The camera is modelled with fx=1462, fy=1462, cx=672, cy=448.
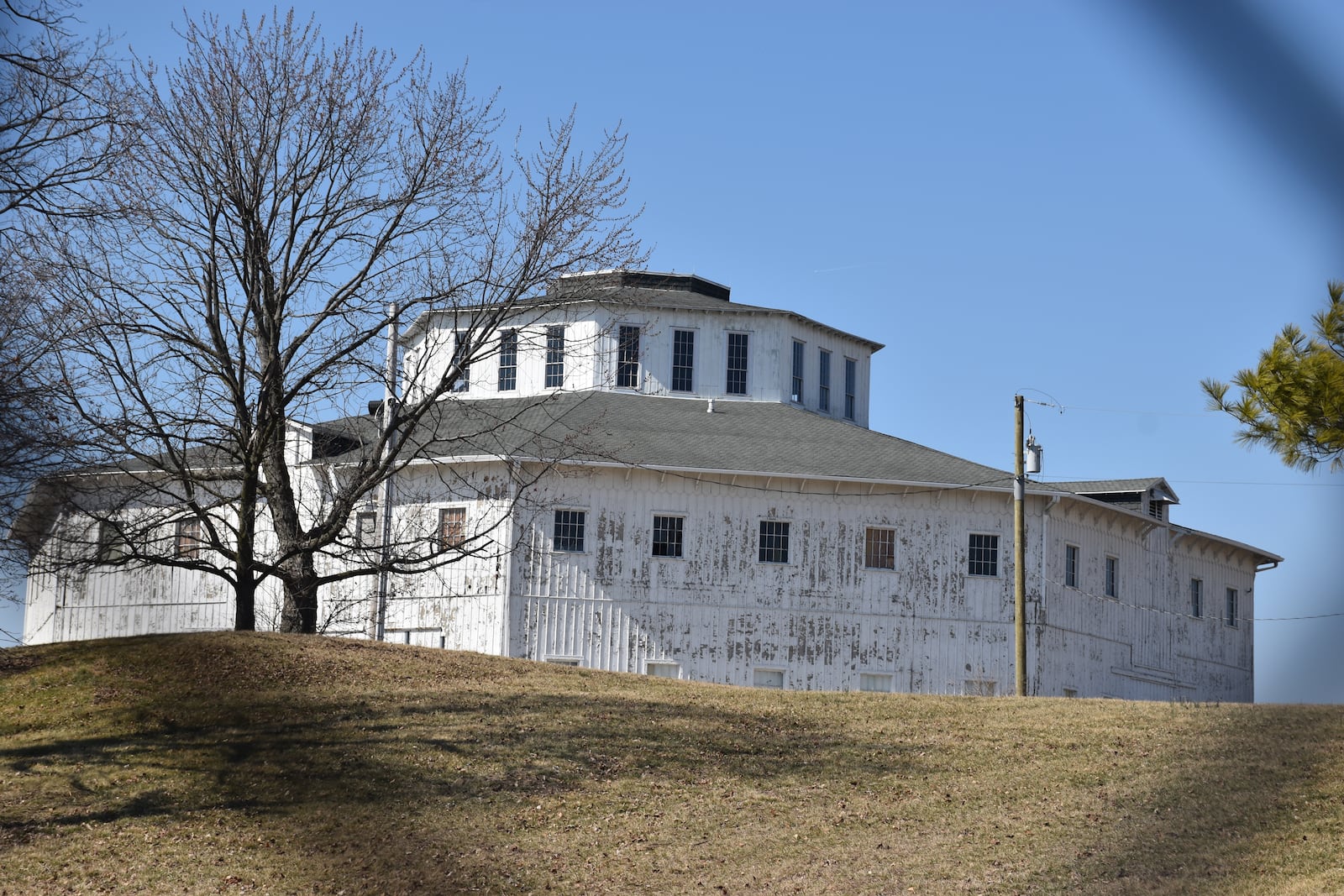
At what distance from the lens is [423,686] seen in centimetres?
2283

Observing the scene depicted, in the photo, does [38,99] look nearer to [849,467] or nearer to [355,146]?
[355,146]

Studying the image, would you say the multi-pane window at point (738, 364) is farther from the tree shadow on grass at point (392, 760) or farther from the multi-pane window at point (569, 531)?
the tree shadow on grass at point (392, 760)

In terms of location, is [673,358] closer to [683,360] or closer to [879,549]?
[683,360]

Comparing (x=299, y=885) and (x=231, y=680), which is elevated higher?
(x=231, y=680)

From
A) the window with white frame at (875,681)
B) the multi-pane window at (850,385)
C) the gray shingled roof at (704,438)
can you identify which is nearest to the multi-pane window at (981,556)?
the gray shingled roof at (704,438)

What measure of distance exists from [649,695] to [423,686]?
3.68m

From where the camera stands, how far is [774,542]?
34094mm

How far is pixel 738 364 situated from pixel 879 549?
8.74 m

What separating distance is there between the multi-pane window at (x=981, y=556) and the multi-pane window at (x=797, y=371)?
8489 mm

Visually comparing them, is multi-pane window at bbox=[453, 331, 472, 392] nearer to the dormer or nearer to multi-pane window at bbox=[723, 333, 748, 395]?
the dormer

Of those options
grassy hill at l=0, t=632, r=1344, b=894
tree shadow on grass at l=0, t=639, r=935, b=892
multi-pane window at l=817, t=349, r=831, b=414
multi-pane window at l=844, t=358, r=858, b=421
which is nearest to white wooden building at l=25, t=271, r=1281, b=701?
multi-pane window at l=817, t=349, r=831, b=414

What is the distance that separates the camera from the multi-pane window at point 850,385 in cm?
4366

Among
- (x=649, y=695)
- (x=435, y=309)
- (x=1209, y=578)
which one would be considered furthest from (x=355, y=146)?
(x=1209, y=578)

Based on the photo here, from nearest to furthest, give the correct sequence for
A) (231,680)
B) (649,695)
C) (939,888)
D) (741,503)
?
(939,888)
(231,680)
(649,695)
(741,503)
